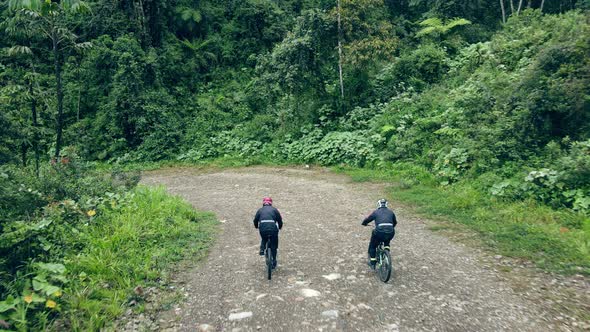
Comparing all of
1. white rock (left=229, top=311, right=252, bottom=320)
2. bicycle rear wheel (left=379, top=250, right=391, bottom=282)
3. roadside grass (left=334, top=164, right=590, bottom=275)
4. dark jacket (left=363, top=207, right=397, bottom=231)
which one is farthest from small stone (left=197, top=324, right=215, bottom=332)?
roadside grass (left=334, top=164, right=590, bottom=275)

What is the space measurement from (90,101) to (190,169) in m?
9.96

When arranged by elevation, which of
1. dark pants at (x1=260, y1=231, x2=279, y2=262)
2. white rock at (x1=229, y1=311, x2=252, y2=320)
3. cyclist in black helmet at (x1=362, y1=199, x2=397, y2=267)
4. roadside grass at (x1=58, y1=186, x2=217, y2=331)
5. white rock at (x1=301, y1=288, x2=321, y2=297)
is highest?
cyclist in black helmet at (x1=362, y1=199, x2=397, y2=267)

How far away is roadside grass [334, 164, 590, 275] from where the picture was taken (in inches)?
322

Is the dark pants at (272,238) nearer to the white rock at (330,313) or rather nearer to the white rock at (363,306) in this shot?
the white rock at (330,313)

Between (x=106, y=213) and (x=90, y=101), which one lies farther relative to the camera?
(x=90, y=101)

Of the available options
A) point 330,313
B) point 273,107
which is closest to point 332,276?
point 330,313

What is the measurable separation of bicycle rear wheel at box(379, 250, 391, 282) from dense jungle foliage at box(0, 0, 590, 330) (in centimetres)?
340

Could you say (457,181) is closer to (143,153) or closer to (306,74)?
(306,74)

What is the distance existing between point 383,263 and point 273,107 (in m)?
18.2

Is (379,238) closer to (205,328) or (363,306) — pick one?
(363,306)

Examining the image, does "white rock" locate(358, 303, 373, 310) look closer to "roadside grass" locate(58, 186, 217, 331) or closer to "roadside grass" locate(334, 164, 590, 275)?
"roadside grass" locate(58, 186, 217, 331)

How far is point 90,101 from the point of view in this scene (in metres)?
25.7

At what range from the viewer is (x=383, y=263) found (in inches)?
289

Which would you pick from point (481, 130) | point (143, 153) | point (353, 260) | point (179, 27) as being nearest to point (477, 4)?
point (481, 130)
